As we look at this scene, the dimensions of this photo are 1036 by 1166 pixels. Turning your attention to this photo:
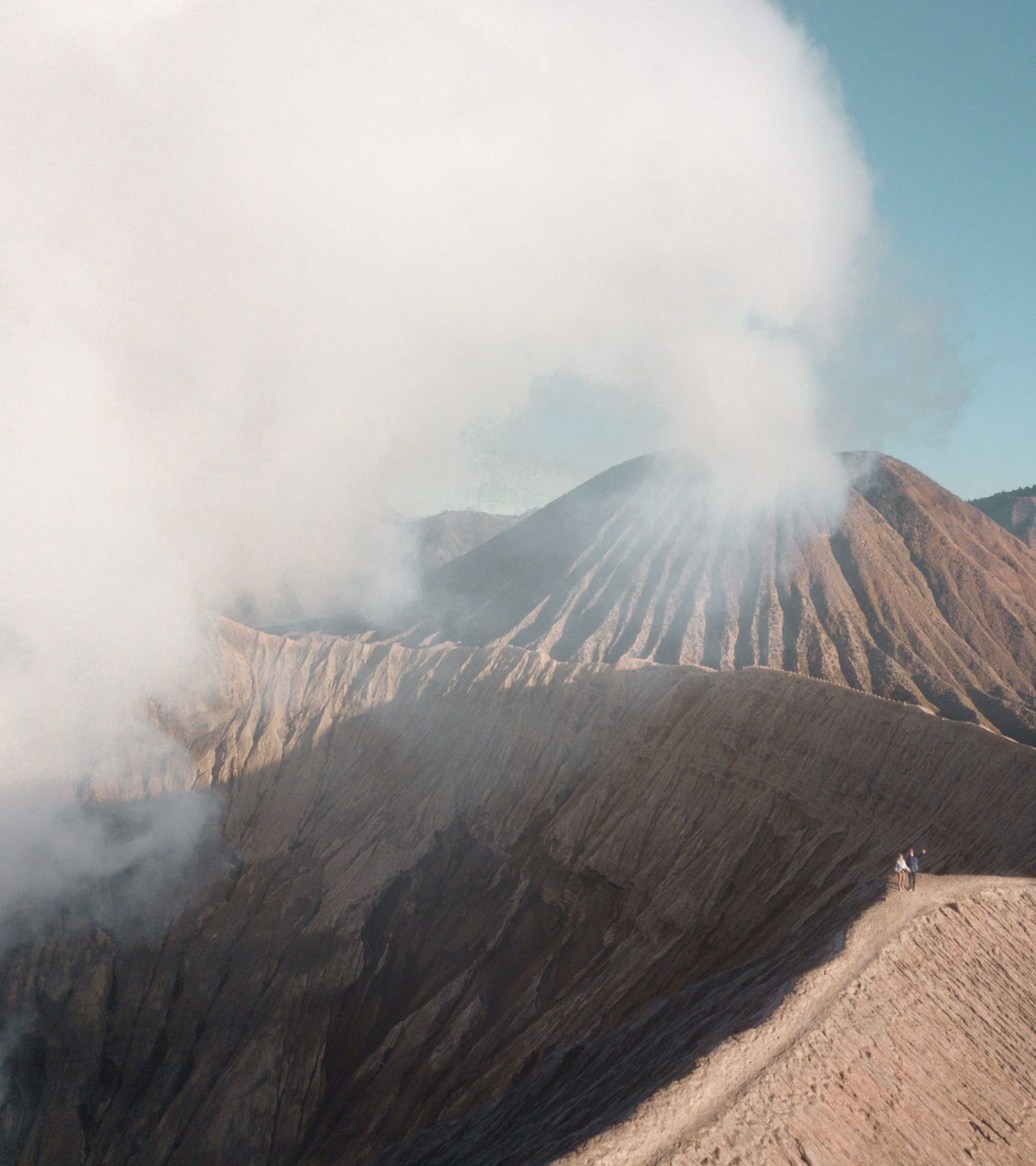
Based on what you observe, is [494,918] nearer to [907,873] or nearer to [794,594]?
[907,873]

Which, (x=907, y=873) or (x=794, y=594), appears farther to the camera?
(x=794, y=594)

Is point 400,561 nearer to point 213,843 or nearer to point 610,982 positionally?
point 213,843

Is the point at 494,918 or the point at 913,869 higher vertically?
the point at 913,869

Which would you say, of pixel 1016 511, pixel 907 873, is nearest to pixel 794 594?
pixel 907 873

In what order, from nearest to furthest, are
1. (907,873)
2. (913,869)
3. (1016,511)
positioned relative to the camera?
(913,869) < (907,873) < (1016,511)

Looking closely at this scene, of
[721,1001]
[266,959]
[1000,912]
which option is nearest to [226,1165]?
[266,959]

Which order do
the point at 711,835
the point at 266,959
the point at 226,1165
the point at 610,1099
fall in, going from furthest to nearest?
the point at 266,959 → the point at 226,1165 → the point at 711,835 → the point at 610,1099

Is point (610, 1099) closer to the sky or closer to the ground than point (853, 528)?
closer to the ground
